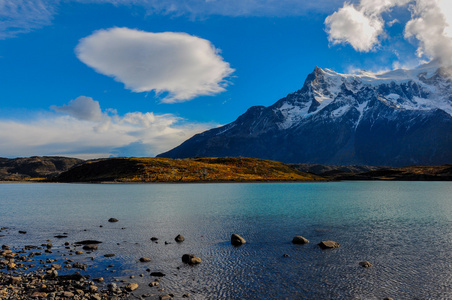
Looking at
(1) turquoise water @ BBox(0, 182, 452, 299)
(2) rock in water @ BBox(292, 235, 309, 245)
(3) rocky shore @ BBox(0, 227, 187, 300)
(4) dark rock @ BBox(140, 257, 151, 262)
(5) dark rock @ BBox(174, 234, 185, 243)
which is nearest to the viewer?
(3) rocky shore @ BBox(0, 227, 187, 300)

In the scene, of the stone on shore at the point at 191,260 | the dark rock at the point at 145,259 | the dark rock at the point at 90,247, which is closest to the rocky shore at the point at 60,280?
the dark rock at the point at 145,259

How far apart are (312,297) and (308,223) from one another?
113 ft

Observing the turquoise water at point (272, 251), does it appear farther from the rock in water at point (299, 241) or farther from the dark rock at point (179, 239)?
the dark rock at point (179, 239)

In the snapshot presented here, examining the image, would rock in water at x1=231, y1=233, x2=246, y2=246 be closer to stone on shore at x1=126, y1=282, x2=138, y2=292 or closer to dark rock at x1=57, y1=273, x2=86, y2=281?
stone on shore at x1=126, y1=282, x2=138, y2=292

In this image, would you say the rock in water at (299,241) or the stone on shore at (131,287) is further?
the rock in water at (299,241)

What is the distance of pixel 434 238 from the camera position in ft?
147

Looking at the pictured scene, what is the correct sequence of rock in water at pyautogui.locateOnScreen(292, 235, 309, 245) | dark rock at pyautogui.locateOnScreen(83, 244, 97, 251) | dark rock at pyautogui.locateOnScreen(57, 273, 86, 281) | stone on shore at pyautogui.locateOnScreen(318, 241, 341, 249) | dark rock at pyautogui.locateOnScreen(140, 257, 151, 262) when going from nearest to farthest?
dark rock at pyautogui.locateOnScreen(57, 273, 86, 281)
dark rock at pyautogui.locateOnScreen(140, 257, 151, 262)
dark rock at pyautogui.locateOnScreen(83, 244, 97, 251)
stone on shore at pyautogui.locateOnScreen(318, 241, 341, 249)
rock in water at pyautogui.locateOnScreen(292, 235, 309, 245)

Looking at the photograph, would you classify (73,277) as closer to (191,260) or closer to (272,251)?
(191,260)

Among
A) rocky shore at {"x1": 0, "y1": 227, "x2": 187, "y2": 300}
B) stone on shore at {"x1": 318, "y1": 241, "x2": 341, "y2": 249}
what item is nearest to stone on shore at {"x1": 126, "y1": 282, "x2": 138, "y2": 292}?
rocky shore at {"x1": 0, "y1": 227, "x2": 187, "y2": 300}

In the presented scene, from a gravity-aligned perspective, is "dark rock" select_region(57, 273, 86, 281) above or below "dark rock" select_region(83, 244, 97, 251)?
above

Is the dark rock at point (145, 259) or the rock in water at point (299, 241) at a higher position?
the rock in water at point (299, 241)

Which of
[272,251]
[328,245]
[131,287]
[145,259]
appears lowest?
[272,251]

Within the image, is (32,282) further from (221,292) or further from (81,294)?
(221,292)

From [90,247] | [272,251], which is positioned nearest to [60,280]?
[90,247]
